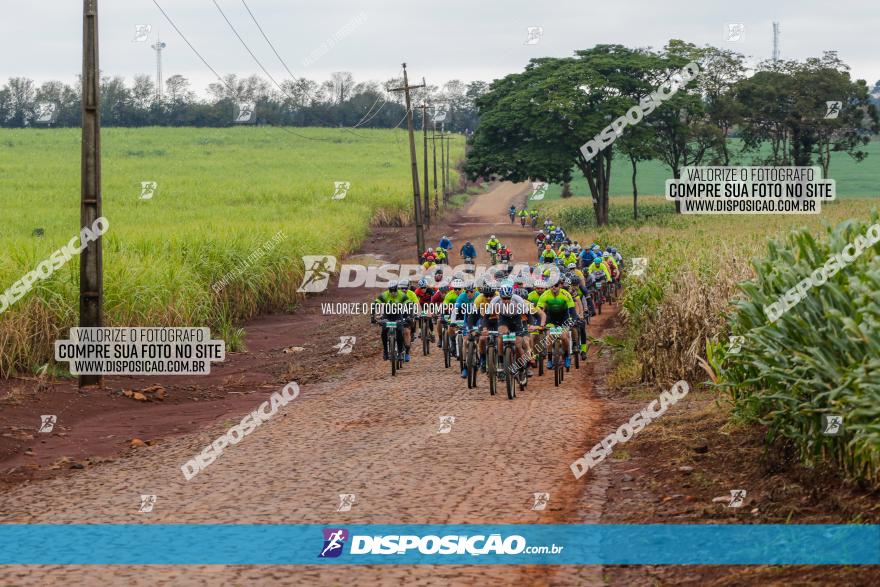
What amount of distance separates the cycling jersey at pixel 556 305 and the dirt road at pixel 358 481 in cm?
261

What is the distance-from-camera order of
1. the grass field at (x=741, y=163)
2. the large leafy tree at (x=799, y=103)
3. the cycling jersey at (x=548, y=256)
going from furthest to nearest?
the grass field at (x=741, y=163)
the large leafy tree at (x=799, y=103)
the cycling jersey at (x=548, y=256)

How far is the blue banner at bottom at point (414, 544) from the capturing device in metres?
8.48

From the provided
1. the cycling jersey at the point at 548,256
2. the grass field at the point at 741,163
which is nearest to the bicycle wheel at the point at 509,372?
the cycling jersey at the point at 548,256

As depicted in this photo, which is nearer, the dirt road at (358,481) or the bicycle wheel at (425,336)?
the dirt road at (358,481)

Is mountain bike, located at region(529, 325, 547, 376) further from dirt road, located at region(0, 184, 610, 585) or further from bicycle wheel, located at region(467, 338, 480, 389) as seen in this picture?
dirt road, located at region(0, 184, 610, 585)

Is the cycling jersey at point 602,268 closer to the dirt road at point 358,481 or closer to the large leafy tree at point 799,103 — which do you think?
the dirt road at point 358,481

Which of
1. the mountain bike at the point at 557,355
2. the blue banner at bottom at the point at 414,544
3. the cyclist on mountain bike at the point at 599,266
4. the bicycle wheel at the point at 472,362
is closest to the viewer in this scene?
the blue banner at bottom at the point at 414,544

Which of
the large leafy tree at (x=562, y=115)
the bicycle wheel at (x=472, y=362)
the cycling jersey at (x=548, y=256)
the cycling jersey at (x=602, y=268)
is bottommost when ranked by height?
the bicycle wheel at (x=472, y=362)

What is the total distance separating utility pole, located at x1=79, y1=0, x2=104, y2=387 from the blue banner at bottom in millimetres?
8155

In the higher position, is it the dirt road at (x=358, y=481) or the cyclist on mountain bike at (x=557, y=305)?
the cyclist on mountain bike at (x=557, y=305)

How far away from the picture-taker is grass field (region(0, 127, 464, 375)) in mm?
19734

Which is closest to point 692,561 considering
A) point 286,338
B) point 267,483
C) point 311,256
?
point 267,483

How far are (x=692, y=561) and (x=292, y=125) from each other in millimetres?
148063

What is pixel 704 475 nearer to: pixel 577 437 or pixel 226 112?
pixel 577 437
